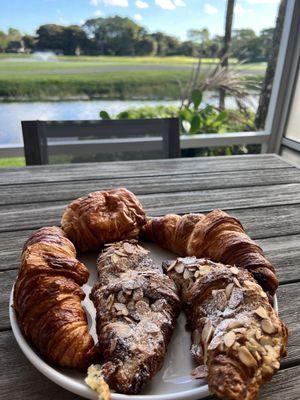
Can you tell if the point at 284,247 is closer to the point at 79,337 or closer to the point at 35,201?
the point at 79,337

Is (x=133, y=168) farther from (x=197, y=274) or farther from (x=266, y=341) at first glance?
(x=266, y=341)

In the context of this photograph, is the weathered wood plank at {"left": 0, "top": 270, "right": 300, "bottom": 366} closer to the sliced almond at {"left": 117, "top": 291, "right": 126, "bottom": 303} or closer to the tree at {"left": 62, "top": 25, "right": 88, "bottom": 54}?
the sliced almond at {"left": 117, "top": 291, "right": 126, "bottom": 303}

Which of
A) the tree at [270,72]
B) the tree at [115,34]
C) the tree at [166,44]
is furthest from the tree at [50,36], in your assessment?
the tree at [270,72]

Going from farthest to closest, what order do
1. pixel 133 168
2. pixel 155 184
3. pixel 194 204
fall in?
1. pixel 133 168
2. pixel 155 184
3. pixel 194 204

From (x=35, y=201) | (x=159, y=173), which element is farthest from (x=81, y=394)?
(x=159, y=173)

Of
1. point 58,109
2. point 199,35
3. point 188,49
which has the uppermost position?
point 199,35

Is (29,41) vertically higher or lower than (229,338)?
higher

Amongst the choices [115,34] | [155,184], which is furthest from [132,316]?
[115,34]

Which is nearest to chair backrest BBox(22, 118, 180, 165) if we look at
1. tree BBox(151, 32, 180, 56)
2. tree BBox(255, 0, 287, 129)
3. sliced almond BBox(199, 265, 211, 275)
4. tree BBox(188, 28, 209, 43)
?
sliced almond BBox(199, 265, 211, 275)
